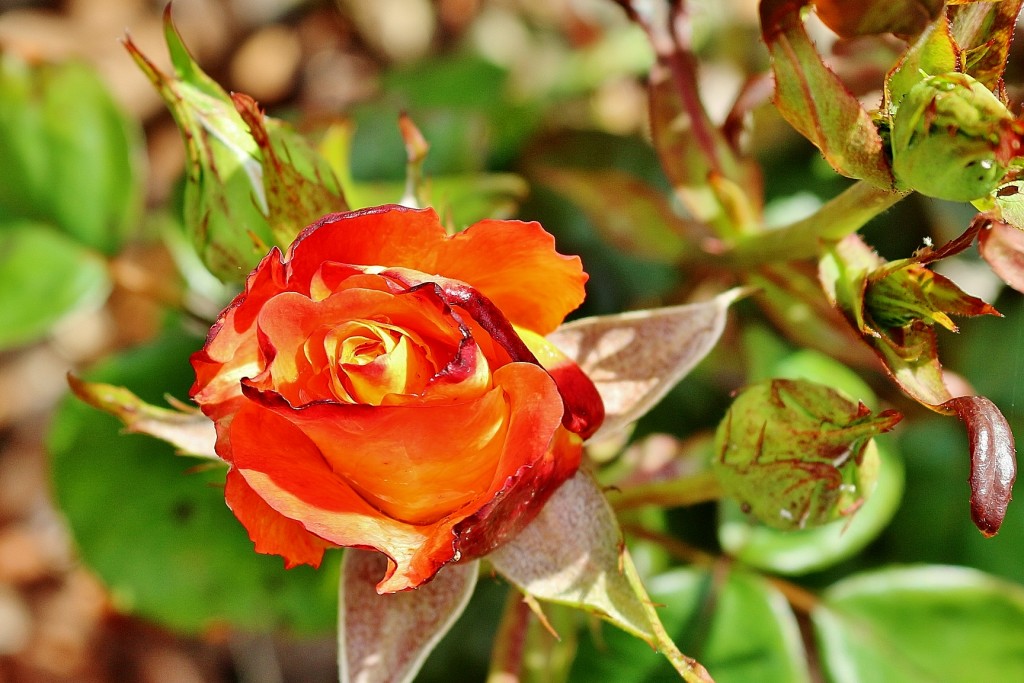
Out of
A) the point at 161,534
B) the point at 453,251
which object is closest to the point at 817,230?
the point at 453,251

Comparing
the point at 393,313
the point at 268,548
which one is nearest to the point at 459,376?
the point at 393,313

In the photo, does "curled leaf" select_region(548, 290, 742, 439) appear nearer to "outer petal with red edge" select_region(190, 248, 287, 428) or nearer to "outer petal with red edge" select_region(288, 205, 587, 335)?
"outer petal with red edge" select_region(288, 205, 587, 335)

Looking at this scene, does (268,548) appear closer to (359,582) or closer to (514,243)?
(359,582)

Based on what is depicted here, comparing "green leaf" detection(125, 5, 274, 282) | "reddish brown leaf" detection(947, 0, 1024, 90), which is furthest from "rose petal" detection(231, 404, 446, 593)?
"reddish brown leaf" detection(947, 0, 1024, 90)

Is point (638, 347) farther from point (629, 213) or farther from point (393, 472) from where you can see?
point (629, 213)

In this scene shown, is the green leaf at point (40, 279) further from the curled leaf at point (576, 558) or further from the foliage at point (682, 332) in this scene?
the curled leaf at point (576, 558)
